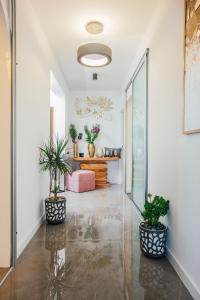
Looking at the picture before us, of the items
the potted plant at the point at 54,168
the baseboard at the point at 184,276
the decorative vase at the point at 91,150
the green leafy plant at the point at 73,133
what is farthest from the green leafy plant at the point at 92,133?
the baseboard at the point at 184,276

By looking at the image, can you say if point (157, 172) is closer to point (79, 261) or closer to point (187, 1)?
point (79, 261)

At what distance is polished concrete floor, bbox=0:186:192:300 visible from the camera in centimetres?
169

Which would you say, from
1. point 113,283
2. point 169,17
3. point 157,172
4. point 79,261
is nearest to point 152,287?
point 113,283

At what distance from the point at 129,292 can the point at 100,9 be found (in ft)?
9.75

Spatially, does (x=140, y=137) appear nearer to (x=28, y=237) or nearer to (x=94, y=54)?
(x=94, y=54)

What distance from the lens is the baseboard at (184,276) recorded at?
5.27 ft

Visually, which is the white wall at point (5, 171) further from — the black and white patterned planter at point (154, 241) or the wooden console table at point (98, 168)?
the wooden console table at point (98, 168)

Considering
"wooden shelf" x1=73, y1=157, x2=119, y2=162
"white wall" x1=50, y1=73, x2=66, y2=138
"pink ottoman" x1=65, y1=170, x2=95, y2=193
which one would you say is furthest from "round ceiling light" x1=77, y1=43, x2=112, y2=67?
"wooden shelf" x1=73, y1=157, x2=119, y2=162

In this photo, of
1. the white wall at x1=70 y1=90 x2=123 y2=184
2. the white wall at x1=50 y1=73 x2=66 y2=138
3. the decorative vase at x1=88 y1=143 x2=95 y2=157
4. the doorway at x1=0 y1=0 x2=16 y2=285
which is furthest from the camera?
the white wall at x1=70 y1=90 x2=123 y2=184

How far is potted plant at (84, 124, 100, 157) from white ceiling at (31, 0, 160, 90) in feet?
7.47

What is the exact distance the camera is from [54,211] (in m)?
3.12

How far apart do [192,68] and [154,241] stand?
1.63 m

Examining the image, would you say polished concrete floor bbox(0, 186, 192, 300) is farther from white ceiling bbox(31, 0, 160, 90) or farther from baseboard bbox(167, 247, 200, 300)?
white ceiling bbox(31, 0, 160, 90)

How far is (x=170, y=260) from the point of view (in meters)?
2.13
